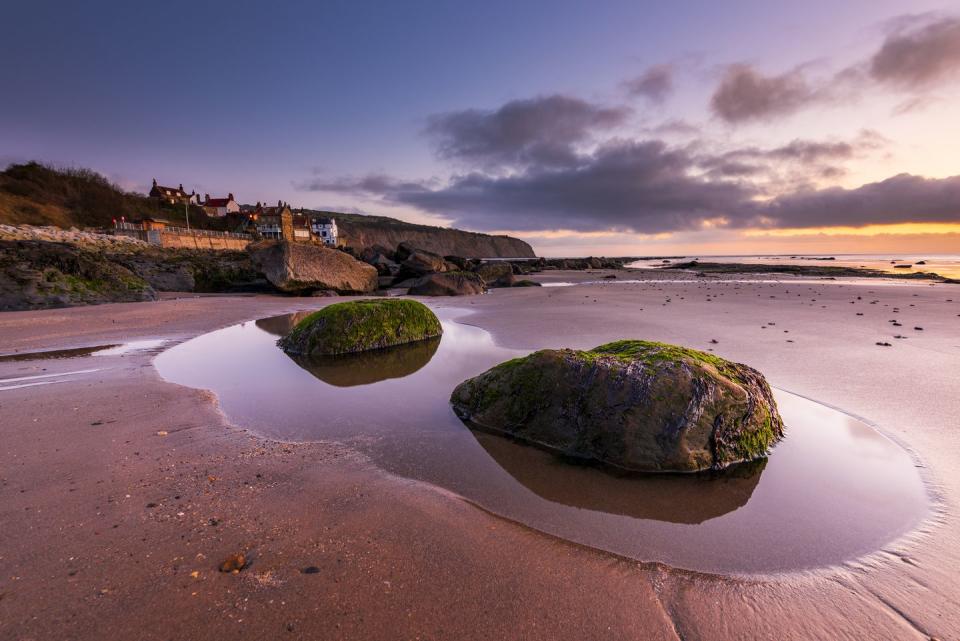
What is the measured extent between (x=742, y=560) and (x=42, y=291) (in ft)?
66.0

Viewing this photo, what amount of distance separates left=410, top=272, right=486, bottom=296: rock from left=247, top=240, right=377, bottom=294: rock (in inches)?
117

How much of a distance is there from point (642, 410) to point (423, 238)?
157967 millimetres

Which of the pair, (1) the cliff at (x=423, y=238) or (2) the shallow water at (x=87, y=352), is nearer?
(2) the shallow water at (x=87, y=352)

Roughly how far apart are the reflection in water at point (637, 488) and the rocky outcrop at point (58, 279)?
58.6ft

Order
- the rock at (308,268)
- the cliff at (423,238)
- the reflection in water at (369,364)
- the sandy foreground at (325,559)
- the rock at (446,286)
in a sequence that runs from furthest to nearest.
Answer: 1. the cliff at (423,238)
2. the rock at (446,286)
3. the rock at (308,268)
4. the reflection in water at (369,364)
5. the sandy foreground at (325,559)

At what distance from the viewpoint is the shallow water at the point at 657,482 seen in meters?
2.81

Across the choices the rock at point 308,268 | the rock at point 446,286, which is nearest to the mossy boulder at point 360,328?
the rock at point 308,268

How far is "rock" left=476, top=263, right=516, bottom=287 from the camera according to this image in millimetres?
28031

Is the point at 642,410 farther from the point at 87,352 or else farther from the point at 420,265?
the point at 420,265

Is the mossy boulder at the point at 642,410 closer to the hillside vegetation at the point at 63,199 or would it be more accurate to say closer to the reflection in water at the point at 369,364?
the reflection in water at the point at 369,364

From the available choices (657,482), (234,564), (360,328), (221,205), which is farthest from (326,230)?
(234,564)

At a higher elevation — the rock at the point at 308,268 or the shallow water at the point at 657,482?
the rock at the point at 308,268

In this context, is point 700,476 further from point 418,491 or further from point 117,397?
point 117,397

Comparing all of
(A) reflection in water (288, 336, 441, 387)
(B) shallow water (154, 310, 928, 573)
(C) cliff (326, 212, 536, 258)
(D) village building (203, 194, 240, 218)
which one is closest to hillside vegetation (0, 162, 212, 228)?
(D) village building (203, 194, 240, 218)
